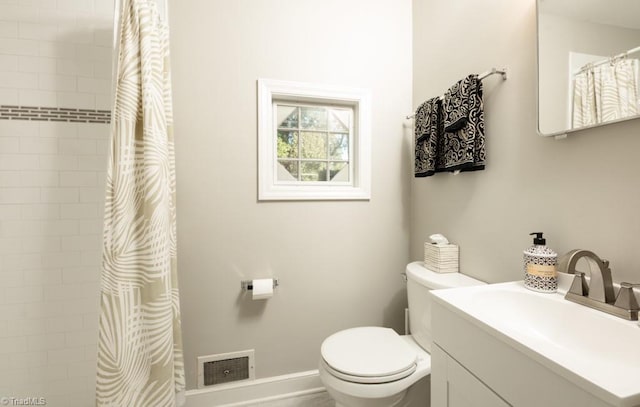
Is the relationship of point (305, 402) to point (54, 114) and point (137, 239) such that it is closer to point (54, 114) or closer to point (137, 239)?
point (137, 239)

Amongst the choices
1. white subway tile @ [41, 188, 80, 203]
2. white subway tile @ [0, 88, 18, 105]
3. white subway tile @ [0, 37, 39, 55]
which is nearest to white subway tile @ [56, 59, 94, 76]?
white subway tile @ [0, 37, 39, 55]

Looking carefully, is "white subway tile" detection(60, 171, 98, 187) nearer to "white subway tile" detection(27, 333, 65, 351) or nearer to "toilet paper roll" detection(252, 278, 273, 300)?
"white subway tile" detection(27, 333, 65, 351)

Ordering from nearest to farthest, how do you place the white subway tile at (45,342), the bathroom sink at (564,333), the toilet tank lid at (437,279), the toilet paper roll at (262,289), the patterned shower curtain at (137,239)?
the bathroom sink at (564,333) < the patterned shower curtain at (137,239) < the toilet tank lid at (437,279) < the white subway tile at (45,342) < the toilet paper roll at (262,289)

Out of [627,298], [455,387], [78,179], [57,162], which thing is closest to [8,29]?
[57,162]

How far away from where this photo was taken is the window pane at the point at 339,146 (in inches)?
73.4

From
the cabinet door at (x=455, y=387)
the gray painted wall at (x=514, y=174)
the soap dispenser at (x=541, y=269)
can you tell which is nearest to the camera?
the cabinet door at (x=455, y=387)

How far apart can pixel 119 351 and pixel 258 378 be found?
2.78 ft

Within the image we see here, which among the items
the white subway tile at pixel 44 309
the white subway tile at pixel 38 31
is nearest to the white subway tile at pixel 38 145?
the white subway tile at pixel 38 31

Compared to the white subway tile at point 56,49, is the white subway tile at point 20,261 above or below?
below

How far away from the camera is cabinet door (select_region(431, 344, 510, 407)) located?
71 cm

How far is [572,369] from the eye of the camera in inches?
20.1

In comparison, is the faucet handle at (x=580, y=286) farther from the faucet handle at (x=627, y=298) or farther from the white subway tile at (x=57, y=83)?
the white subway tile at (x=57, y=83)

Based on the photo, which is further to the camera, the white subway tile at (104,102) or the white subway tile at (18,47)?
the white subway tile at (104,102)

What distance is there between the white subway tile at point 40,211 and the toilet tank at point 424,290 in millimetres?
1785
